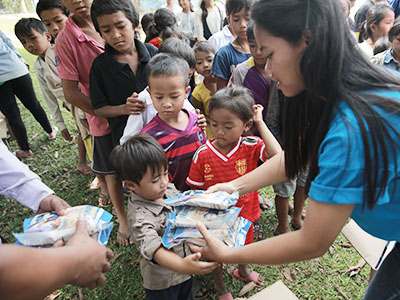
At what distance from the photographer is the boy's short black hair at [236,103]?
6.71 feet

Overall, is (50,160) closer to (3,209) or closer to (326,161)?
(3,209)

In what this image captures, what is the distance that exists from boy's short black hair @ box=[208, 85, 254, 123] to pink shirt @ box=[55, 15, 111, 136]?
1283mm

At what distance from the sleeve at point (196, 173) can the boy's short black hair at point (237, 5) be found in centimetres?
191

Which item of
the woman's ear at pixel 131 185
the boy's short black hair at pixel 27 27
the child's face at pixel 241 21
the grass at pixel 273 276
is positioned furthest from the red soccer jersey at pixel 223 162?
the boy's short black hair at pixel 27 27

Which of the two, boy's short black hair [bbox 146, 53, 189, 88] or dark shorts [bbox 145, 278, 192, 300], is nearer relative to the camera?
dark shorts [bbox 145, 278, 192, 300]

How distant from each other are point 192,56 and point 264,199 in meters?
1.91

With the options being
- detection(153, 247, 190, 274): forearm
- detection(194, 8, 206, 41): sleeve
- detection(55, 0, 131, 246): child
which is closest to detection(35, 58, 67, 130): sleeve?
detection(55, 0, 131, 246): child

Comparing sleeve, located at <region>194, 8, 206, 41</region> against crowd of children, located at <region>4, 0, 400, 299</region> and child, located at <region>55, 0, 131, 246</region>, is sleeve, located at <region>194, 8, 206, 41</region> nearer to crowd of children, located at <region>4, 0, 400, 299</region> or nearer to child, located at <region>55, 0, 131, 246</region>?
crowd of children, located at <region>4, 0, 400, 299</region>

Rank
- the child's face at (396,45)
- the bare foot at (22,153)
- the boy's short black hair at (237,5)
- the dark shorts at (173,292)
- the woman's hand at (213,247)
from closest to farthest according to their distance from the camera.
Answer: the woman's hand at (213,247), the dark shorts at (173,292), the child's face at (396,45), the boy's short black hair at (237,5), the bare foot at (22,153)

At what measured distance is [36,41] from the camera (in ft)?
12.6

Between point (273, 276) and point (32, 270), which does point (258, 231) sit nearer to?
point (273, 276)

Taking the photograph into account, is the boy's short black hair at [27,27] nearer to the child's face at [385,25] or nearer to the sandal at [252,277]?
the sandal at [252,277]

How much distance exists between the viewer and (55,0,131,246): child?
2.43m

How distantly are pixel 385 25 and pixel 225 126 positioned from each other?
11.1ft
